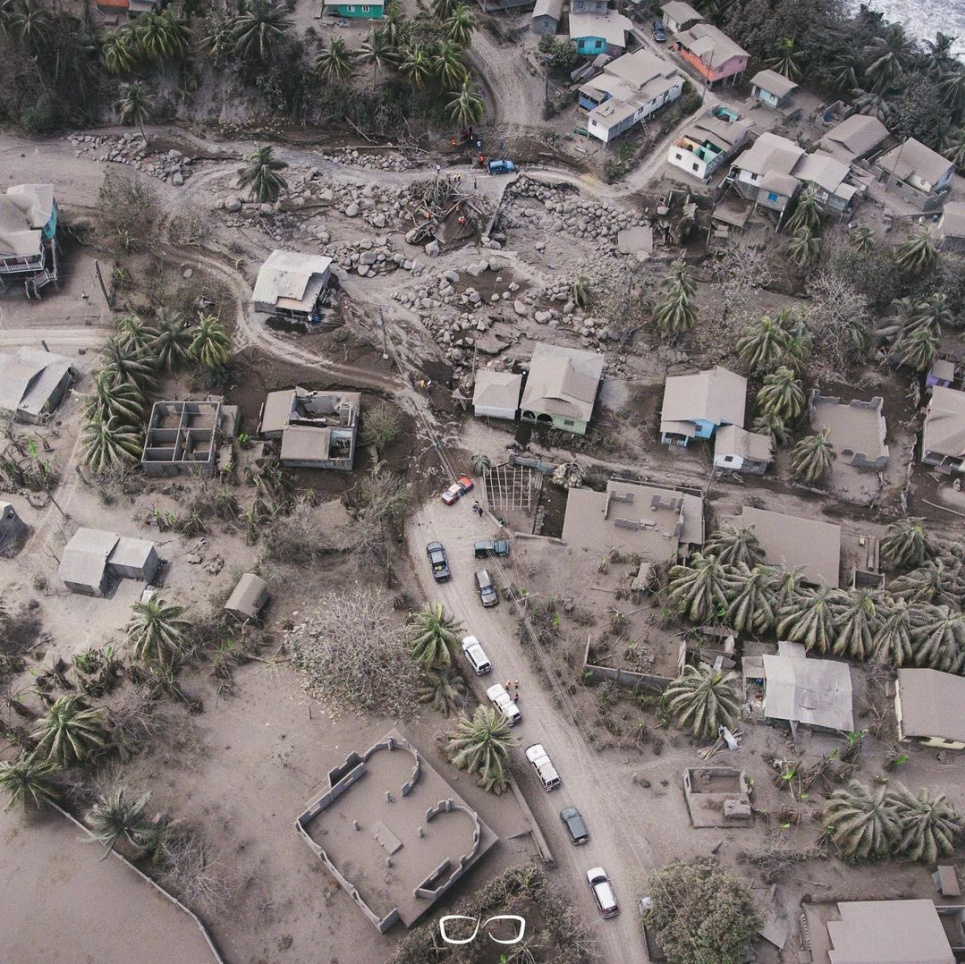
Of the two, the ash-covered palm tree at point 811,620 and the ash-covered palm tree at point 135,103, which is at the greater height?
the ash-covered palm tree at point 135,103

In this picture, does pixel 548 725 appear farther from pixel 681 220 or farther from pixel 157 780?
pixel 681 220

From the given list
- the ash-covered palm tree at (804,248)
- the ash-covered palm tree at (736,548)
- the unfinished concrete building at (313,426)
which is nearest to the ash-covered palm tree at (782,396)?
the ash-covered palm tree at (736,548)

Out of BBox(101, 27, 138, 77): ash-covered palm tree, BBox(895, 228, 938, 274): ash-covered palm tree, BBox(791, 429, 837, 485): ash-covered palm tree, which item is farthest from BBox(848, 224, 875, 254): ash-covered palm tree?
BBox(101, 27, 138, 77): ash-covered palm tree

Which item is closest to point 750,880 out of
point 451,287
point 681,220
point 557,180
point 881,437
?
point 881,437

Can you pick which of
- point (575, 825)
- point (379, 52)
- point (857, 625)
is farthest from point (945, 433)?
point (379, 52)

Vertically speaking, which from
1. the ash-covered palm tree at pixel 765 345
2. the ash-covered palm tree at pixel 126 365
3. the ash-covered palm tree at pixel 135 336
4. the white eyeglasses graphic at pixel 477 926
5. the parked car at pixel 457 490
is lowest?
the white eyeglasses graphic at pixel 477 926

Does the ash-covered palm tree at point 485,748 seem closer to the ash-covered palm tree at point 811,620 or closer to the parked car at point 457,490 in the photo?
the parked car at point 457,490
